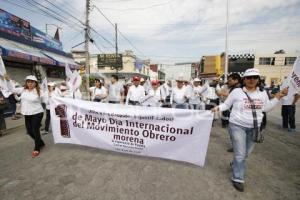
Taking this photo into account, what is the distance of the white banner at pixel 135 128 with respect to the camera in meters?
4.45

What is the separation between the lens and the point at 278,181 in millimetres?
3889

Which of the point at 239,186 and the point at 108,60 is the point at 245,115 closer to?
the point at 239,186

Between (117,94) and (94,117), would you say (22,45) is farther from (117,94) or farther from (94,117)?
(94,117)

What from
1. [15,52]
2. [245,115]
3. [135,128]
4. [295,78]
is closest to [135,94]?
[135,128]

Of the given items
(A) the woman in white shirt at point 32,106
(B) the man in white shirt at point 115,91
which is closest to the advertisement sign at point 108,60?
(B) the man in white shirt at point 115,91

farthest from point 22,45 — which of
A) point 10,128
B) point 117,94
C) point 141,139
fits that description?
point 141,139

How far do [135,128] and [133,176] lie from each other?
3.57 feet

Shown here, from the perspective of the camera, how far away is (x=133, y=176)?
4.05 m

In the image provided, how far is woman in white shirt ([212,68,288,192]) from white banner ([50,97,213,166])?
2.15ft

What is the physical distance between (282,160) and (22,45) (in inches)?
592

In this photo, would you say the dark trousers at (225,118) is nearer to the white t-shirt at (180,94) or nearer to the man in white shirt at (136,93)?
the white t-shirt at (180,94)

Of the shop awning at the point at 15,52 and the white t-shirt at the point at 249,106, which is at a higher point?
the shop awning at the point at 15,52

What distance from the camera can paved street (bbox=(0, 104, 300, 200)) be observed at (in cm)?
343

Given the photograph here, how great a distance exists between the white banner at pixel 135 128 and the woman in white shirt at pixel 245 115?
0.66 metres
